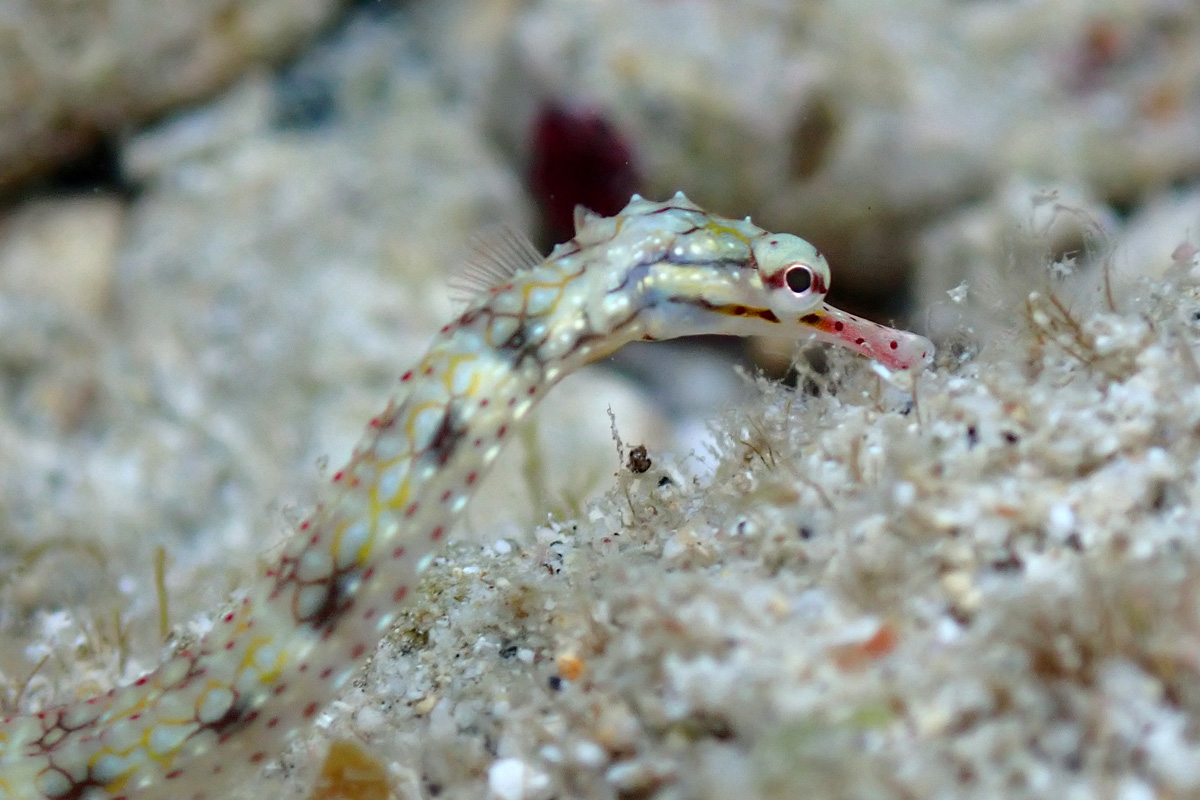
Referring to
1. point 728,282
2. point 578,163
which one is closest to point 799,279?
point 728,282

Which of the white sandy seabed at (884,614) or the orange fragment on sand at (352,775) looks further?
the orange fragment on sand at (352,775)

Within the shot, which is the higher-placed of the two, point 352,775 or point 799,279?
point 799,279

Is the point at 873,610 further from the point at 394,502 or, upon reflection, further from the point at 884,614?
the point at 394,502

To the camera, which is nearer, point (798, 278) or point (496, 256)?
point (798, 278)

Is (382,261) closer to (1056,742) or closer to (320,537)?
(320,537)

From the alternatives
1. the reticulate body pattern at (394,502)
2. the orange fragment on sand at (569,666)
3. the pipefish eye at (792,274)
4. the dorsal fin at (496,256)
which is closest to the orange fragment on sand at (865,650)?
the orange fragment on sand at (569,666)

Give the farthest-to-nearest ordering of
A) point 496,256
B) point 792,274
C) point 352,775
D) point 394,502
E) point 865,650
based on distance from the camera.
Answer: point 496,256 < point 792,274 < point 394,502 < point 352,775 < point 865,650

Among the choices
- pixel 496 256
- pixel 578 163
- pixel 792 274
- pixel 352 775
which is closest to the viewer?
pixel 352 775

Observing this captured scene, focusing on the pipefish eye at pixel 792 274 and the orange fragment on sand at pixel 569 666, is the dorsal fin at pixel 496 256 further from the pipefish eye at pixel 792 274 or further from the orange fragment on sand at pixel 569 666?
the orange fragment on sand at pixel 569 666
